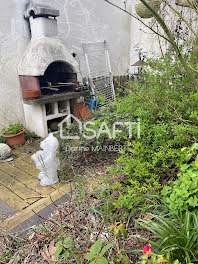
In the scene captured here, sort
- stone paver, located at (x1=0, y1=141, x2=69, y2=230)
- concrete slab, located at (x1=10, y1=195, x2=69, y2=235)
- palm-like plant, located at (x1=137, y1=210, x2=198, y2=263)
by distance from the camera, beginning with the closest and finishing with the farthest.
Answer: palm-like plant, located at (x1=137, y1=210, x2=198, y2=263)
concrete slab, located at (x1=10, y1=195, x2=69, y2=235)
stone paver, located at (x1=0, y1=141, x2=69, y2=230)

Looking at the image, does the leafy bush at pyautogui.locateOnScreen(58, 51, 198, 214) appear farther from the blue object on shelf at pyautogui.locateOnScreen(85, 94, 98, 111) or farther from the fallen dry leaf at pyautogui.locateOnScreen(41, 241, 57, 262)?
the blue object on shelf at pyautogui.locateOnScreen(85, 94, 98, 111)

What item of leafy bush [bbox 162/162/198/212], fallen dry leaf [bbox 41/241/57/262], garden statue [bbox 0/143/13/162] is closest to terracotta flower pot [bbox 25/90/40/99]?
garden statue [bbox 0/143/13/162]

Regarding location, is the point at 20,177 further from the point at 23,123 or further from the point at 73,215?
the point at 23,123

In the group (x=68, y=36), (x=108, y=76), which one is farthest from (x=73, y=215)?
(x=108, y=76)

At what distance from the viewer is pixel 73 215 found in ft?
6.40

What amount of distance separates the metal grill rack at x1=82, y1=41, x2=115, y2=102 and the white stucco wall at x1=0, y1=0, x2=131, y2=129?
20 centimetres

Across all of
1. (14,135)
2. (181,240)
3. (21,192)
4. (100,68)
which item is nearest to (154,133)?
(181,240)

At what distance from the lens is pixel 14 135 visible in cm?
396

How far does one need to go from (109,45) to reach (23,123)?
330cm

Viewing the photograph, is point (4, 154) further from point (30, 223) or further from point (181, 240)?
point (181, 240)

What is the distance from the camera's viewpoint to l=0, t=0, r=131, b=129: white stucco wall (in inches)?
154

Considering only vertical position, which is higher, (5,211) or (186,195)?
(186,195)

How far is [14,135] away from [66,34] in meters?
2.58

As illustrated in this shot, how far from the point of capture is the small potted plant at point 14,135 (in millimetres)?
3992
